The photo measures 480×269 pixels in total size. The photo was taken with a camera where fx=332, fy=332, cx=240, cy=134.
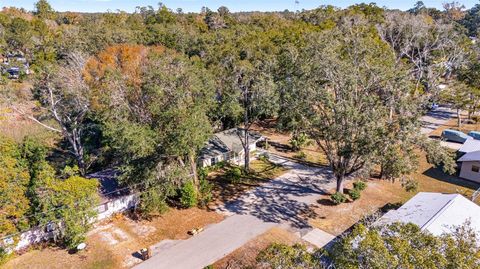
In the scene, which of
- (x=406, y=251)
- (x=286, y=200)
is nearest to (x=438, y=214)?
(x=286, y=200)

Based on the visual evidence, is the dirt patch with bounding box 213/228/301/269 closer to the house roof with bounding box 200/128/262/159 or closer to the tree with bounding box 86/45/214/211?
the tree with bounding box 86/45/214/211

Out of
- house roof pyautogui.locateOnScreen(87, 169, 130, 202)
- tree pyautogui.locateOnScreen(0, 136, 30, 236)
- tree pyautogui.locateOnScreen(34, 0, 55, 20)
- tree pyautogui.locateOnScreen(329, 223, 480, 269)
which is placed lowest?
house roof pyautogui.locateOnScreen(87, 169, 130, 202)

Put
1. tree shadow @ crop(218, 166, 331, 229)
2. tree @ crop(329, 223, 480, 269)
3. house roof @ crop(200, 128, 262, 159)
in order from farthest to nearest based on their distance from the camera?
house roof @ crop(200, 128, 262, 159), tree shadow @ crop(218, 166, 331, 229), tree @ crop(329, 223, 480, 269)

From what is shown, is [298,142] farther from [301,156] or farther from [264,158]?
[264,158]

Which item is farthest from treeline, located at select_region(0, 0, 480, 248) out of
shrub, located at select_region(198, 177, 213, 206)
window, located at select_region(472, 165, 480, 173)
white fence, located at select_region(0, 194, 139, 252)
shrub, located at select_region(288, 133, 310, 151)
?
window, located at select_region(472, 165, 480, 173)

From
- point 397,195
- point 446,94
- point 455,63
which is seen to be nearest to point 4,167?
point 397,195
